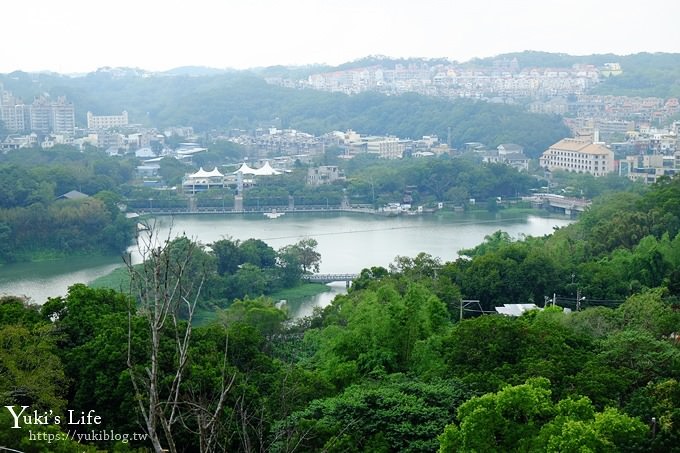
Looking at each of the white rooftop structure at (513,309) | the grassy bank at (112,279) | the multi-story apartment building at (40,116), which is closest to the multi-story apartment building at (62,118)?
the multi-story apartment building at (40,116)

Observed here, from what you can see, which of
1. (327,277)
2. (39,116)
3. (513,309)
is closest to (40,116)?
(39,116)

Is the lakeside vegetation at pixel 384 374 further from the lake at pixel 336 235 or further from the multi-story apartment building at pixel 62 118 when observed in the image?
the multi-story apartment building at pixel 62 118

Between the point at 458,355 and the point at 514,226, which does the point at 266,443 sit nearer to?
the point at 458,355

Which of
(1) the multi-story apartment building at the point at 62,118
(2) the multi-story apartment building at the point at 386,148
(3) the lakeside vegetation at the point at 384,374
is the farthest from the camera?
(1) the multi-story apartment building at the point at 62,118

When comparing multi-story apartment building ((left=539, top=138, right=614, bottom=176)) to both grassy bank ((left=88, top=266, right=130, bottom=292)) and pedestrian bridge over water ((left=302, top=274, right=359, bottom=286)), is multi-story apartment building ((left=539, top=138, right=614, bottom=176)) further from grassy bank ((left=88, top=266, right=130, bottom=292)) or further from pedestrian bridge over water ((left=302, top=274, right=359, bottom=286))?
grassy bank ((left=88, top=266, right=130, bottom=292))

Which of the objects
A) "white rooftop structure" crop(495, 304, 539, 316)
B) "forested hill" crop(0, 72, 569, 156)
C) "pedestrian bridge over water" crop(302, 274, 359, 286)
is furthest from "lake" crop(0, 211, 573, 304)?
Answer: "forested hill" crop(0, 72, 569, 156)

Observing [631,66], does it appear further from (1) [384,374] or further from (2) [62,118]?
(1) [384,374]
